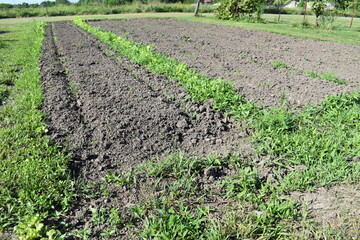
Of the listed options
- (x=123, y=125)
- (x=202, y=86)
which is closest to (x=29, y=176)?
(x=123, y=125)

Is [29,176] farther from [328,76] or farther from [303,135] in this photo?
[328,76]

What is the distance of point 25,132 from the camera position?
3.53 metres

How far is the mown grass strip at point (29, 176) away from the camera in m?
2.20

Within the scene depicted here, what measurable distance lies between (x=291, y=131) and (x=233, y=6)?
20.5m

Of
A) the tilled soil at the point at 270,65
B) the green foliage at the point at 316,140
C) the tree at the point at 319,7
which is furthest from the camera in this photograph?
the tree at the point at 319,7

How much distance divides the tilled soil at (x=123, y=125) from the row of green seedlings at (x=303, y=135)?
32 centimetres

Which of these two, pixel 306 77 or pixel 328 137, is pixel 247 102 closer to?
pixel 328 137

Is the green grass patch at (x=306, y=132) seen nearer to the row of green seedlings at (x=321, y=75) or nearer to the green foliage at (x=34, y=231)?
the row of green seedlings at (x=321, y=75)

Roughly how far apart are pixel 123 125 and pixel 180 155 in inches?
44.0

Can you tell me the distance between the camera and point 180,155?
2953 millimetres

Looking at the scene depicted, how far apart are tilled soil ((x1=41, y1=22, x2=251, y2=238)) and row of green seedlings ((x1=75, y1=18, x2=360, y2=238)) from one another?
32cm

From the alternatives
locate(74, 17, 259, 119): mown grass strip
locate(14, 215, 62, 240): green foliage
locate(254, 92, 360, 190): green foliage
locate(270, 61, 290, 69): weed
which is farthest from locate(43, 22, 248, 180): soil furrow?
locate(270, 61, 290, 69): weed

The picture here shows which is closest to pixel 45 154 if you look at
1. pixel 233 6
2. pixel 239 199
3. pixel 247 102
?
pixel 239 199

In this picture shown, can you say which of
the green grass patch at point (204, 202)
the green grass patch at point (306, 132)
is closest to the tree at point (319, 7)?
the green grass patch at point (306, 132)
